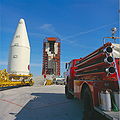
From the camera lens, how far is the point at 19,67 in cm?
2248

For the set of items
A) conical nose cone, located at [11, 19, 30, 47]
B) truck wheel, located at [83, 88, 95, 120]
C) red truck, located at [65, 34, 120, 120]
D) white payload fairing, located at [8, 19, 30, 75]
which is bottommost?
truck wheel, located at [83, 88, 95, 120]

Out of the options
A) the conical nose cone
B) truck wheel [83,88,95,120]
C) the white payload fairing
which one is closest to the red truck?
truck wheel [83,88,95,120]

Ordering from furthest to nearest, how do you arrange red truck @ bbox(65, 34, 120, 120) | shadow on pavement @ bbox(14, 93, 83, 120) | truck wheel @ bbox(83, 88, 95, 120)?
shadow on pavement @ bbox(14, 93, 83, 120)
truck wheel @ bbox(83, 88, 95, 120)
red truck @ bbox(65, 34, 120, 120)

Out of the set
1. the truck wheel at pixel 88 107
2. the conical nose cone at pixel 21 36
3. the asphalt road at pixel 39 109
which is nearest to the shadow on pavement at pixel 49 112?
the asphalt road at pixel 39 109

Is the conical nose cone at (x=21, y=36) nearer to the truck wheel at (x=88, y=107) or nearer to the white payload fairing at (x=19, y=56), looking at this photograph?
the white payload fairing at (x=19, y=56)

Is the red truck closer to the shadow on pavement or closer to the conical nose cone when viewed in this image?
the shadow on pavement

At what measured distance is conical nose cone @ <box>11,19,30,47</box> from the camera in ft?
76.7

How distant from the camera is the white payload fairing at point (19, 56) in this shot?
2248 centimetres

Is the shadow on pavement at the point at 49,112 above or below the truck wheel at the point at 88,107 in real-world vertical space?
below

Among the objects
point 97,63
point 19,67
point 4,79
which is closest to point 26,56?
point 19,67

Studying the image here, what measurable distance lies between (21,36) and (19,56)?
404cm

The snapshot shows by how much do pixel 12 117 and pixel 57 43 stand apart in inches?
1790

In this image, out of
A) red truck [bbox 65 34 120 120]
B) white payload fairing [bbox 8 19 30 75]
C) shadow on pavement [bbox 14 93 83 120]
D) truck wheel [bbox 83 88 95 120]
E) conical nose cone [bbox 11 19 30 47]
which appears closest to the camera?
red truck [bbox 65 34 120 120]

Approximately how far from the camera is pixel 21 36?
2425 centimetres
